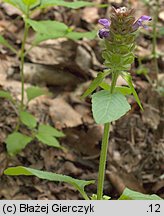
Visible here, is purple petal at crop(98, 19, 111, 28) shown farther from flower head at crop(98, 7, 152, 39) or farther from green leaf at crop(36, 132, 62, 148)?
green leaf at crop(36, 132, 62, 148)

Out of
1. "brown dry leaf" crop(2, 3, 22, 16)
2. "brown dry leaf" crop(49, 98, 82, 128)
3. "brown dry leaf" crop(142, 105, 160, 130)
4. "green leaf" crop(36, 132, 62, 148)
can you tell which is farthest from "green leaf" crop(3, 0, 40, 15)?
"brown dry leaf" crop(2, 3, 22, 16)

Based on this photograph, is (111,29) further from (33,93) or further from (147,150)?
(147,150)

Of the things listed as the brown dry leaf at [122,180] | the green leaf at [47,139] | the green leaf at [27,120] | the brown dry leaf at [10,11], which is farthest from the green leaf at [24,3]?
the brown dry leaf at [10,11]

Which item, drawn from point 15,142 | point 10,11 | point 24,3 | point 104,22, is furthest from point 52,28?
point 10,11

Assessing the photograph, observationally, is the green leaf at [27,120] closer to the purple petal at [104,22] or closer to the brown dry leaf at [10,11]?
the purple petal at [104,22]

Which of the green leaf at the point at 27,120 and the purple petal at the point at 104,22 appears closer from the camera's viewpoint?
the purple petal at the point at 104,22

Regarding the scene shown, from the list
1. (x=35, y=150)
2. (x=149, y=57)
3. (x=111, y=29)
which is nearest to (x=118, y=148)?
(x=35, y=150)
